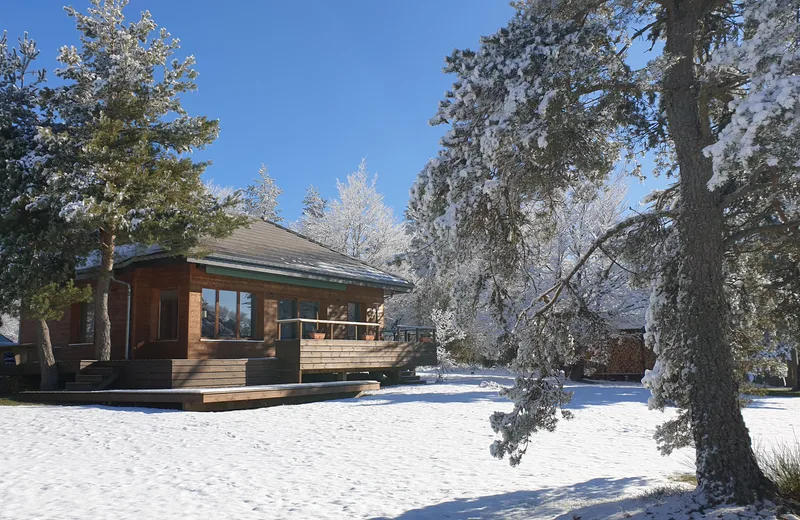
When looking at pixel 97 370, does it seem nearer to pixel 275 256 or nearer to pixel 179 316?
pixel 179 316

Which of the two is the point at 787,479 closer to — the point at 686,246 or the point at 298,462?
the point at 686,246

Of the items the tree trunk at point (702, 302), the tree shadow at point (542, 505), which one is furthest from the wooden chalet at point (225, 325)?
the tree trunk at point (702, 302)

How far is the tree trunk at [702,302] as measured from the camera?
5.36 meters

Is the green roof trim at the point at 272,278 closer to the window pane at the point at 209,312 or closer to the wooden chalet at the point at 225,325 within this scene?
the wooden chalet at the point at 225,325

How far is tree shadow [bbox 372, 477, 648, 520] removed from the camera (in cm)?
581

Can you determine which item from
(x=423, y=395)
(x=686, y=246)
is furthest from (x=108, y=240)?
(x=686, y=246)

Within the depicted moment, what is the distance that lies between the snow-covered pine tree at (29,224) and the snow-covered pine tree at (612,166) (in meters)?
11.2

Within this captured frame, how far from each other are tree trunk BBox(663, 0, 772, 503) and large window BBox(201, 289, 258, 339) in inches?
520

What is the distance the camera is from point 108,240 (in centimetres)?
1588

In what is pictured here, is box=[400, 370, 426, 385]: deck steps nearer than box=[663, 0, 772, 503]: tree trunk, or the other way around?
box=[663, 0, 772, 503]: tree trunk

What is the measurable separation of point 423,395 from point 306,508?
9.96 meters

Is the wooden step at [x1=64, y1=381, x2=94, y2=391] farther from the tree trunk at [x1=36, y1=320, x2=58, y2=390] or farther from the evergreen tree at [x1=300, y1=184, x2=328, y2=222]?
the evergreen tree at [x1=300, y1=184, x2=328, y2=222]

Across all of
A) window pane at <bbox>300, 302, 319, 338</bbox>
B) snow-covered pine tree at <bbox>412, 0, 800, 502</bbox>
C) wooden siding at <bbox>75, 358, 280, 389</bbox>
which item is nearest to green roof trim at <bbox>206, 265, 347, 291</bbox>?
window pane at <bbox>300, 302, 319, 338</bbox>

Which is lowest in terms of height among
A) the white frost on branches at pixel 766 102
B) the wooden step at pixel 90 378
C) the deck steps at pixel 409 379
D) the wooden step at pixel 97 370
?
the deck steps at pixel 409 379
